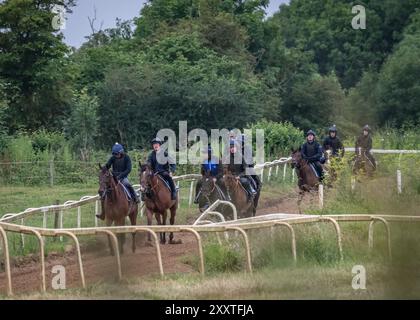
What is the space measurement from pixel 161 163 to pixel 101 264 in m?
8.46

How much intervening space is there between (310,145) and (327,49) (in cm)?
4734

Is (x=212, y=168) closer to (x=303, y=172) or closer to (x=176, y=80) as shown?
(x=303, y=172)

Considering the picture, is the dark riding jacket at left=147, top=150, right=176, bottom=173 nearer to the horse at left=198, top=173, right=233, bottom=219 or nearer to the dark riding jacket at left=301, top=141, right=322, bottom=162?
the horse at left=198, top=173, right=233, bottom=219

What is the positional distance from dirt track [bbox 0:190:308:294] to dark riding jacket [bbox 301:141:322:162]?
5474mm

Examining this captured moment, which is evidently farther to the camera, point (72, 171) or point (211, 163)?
point (72, 171)

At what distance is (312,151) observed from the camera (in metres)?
28.0

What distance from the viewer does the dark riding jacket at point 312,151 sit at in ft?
91.5

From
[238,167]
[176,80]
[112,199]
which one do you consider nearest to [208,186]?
[238,167]

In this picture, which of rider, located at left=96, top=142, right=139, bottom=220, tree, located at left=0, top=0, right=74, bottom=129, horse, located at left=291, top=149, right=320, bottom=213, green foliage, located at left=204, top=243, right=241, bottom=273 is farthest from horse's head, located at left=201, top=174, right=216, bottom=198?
tree, located at left=0, top=0, right=74, bottom=129

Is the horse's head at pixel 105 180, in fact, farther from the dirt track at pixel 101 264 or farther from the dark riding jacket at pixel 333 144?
the dark riding jacket at pixel 333 144

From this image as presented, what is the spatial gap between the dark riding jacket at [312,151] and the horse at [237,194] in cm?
353
